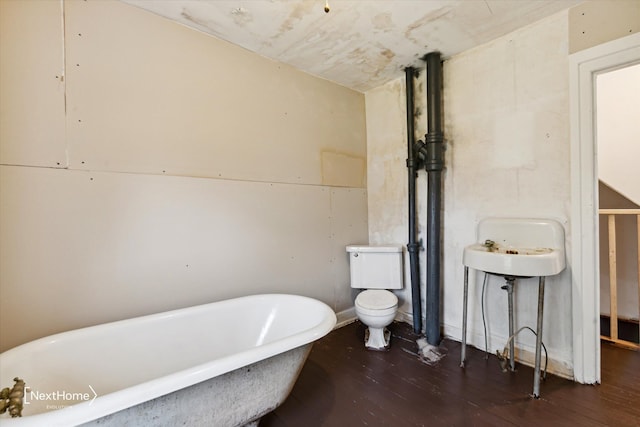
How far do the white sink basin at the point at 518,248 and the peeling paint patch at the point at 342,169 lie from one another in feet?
4.05

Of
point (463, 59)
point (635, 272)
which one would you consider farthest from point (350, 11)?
point (635, 272)

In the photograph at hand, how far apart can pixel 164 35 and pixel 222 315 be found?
1845 millimetres

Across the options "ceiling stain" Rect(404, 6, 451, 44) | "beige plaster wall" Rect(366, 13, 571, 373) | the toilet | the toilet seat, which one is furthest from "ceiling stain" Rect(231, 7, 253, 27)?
the toilet seat

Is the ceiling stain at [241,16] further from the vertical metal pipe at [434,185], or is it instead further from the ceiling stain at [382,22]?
the vertical metal pipe at [434,185]

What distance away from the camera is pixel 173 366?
1.60 metres

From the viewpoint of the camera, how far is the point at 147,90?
1.74 meters

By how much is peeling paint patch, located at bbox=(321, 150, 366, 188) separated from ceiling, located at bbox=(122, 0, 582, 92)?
0.82 m

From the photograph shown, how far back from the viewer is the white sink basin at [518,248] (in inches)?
63.1

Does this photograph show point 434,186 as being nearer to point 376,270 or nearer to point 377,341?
point 376,270

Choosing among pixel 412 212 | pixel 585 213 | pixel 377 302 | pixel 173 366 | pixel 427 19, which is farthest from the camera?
pixel 412 212

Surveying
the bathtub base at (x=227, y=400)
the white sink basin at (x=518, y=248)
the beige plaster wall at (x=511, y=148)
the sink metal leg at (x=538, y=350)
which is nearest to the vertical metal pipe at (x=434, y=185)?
the beige plaster wall at (x=511, y=148)

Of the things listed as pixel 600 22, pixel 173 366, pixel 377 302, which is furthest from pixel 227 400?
pixel 600 22

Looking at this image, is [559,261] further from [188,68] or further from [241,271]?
[188,68]

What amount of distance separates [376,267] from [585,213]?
4.98 feet
